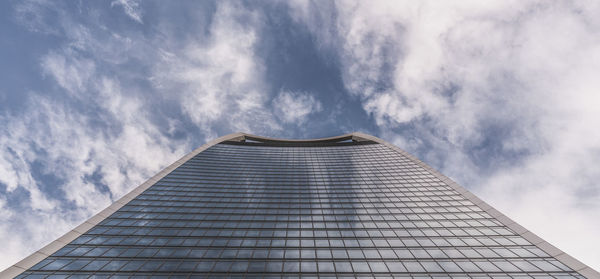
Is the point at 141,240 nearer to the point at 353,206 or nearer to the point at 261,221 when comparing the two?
the point at 261,221

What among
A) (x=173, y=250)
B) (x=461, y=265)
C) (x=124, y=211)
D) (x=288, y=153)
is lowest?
(x=461, y=265)

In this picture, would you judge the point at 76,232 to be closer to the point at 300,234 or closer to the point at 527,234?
the point at 300,234

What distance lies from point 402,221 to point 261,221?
18430mm

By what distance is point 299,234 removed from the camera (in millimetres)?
26172

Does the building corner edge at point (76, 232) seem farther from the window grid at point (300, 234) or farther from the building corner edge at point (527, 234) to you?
the building corner edge at point (527, 234)

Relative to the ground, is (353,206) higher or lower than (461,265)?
higher

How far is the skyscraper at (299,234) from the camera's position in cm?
2017

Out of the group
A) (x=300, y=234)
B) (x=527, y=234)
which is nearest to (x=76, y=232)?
(x=300, y=234)

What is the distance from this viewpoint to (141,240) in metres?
24.1

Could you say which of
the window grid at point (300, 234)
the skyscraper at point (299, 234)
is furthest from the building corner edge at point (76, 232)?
the window grid at point (300, 234)

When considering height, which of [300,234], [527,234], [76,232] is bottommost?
[527,234]

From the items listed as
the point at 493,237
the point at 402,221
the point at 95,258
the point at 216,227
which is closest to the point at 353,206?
the point at 402,221

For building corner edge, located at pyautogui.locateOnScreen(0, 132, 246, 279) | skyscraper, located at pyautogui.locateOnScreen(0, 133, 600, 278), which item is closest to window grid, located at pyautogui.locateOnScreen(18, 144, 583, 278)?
skyscraper, located at pyautogui.locateOnScreen(0, 133, 600, 278)

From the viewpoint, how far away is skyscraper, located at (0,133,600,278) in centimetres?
2017
